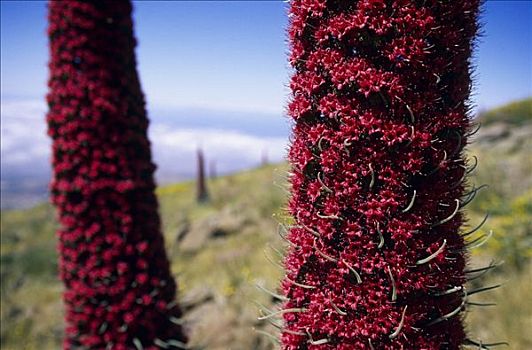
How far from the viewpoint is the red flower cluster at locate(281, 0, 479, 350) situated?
2.26 m

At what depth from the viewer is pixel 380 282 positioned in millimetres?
2271

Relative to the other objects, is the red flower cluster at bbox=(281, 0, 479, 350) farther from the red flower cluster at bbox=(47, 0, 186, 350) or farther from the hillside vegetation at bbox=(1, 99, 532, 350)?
the red flower cluster at bbox=(47, 0, 186, 350)

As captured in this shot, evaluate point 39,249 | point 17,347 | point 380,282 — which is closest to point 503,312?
point 380,282

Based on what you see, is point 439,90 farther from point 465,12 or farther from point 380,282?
point 380,282

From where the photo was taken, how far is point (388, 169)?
227cm

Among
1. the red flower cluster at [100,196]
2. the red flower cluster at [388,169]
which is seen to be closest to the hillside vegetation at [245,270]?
the red flower cluster at [388,169]

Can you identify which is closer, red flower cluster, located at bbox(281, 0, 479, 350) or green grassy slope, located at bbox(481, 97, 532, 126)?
red flower cluster, located at bbox(281, 0, 479, 350)

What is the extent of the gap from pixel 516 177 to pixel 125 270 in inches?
499

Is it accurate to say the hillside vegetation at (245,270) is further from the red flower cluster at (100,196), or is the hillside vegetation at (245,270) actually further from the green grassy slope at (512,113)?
the green grassy slope at (512,113)

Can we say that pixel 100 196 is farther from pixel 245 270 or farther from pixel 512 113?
pixel 512 113

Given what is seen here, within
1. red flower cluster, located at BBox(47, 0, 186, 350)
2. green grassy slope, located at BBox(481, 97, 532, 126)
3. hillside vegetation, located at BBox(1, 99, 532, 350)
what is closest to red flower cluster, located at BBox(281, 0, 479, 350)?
hillside vegetation, located at BBox(1, 99, 532, 350)

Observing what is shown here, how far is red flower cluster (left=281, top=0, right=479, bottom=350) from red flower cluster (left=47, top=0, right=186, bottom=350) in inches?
96.4

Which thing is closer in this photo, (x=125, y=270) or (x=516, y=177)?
(x=125, y=270)

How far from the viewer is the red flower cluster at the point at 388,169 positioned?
7.41 ft
